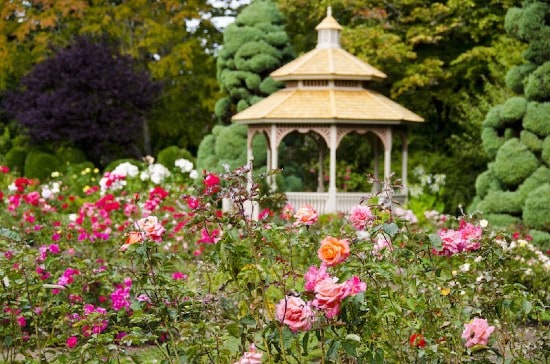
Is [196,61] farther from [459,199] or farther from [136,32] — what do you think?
[459,199]

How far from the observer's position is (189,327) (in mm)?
4734

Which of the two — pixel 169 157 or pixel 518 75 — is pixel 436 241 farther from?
pixel 169 157

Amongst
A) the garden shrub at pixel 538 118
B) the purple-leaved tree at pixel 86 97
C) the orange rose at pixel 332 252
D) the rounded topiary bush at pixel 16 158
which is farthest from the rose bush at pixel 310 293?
the rounded topiary bush at pixel 16 158

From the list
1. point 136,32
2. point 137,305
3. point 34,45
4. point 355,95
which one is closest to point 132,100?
point 136,32

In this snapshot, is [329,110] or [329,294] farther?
[329,110]

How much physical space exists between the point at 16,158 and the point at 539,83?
1708 cm

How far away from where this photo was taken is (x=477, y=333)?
4.47 metres

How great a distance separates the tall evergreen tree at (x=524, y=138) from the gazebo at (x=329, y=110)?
11.8ft

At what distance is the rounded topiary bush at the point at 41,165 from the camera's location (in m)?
25.1

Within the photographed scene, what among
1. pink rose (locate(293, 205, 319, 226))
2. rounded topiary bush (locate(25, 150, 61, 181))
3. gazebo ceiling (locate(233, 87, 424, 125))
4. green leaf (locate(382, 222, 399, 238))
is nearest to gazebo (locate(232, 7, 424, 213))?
gazebo ceiling (locate(233, 87, 424, 125))

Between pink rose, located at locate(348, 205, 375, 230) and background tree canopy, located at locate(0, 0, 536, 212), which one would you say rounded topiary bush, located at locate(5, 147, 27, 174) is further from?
pink rose, located at locate(348, 205, 375, 230)

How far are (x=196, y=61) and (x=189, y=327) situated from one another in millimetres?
24765

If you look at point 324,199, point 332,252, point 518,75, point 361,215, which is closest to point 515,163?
point 518,75

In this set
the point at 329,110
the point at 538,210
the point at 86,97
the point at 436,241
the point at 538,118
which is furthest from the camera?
the point at 86,97
